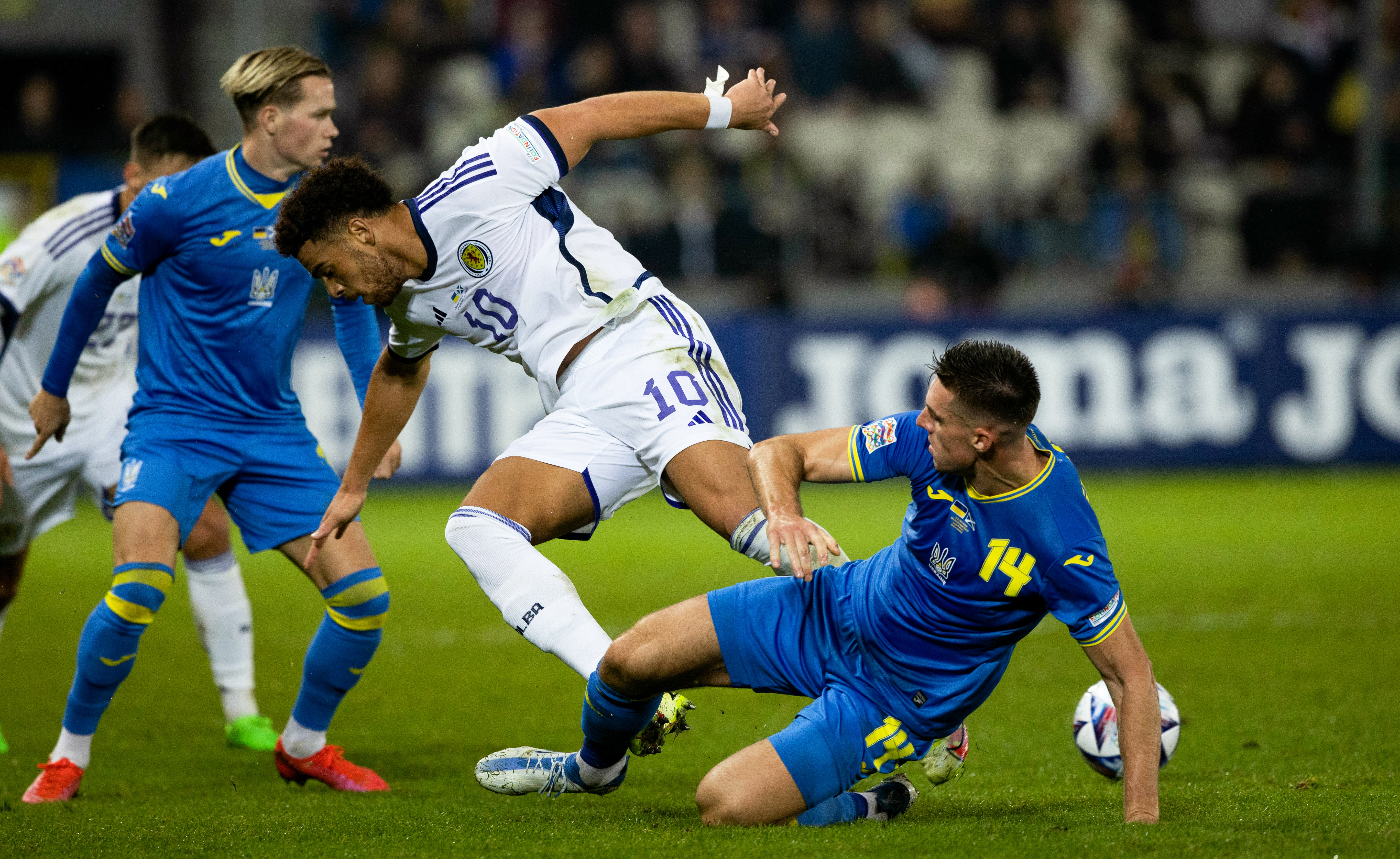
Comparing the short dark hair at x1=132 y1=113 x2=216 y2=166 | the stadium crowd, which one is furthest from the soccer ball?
the stadium crowd

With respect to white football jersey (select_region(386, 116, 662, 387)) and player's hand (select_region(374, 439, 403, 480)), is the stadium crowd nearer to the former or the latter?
player's hand (select_region(374, 439, 403, 480))

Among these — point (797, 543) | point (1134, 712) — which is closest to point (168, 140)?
point (797, 543)

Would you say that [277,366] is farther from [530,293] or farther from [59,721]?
Answer: [59,721]

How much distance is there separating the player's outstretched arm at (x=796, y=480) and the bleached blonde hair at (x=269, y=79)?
2.15 metres

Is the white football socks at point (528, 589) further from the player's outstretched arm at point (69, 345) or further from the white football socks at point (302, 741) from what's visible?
the player's outstretched arm at point (69, 345)

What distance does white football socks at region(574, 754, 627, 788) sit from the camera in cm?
443

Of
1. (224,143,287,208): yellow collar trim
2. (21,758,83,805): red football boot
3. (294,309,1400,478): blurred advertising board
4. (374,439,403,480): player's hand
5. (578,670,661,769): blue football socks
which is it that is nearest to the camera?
(578,670,661,769): blue football socks

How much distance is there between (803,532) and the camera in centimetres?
380

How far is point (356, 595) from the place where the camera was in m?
5.11

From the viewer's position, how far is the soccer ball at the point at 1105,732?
4668 mm

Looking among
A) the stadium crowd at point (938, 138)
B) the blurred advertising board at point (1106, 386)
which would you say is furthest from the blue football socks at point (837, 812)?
the stadium crowd at point (938, 138)

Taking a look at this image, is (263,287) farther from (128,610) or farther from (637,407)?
(637,407)

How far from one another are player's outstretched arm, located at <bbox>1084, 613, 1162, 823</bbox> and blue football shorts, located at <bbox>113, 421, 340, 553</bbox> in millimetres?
2661

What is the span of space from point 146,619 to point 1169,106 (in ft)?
45.5
